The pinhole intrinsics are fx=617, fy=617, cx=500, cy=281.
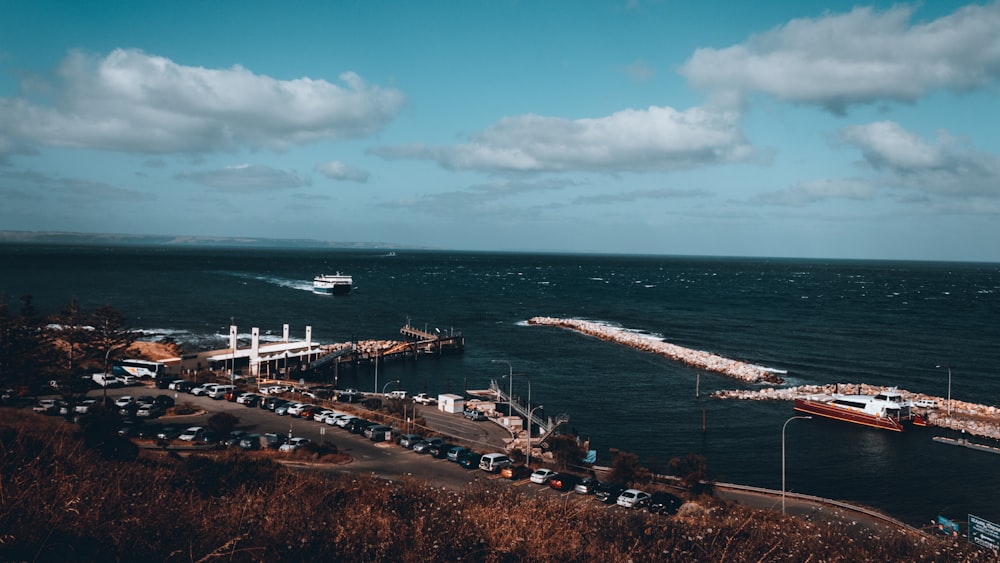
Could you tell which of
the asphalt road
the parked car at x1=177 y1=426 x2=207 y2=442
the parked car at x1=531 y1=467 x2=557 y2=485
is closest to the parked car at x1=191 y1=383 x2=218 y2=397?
the asphalt road

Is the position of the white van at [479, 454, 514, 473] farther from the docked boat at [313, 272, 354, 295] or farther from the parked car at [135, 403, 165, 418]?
the docked boat at [313, 272, 354, 295]

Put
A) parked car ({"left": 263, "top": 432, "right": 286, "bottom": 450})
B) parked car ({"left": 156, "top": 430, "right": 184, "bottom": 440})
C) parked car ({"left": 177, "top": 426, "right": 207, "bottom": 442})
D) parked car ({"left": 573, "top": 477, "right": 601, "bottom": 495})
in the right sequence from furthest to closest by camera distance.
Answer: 1. parked car ({"left": 177, "top": 426, "right": 207, "bottom": 442})
2. parked car ({"left": 156, "top": 430, "right": 184, "bottom": 440})
3. parked car ({"left": 263, "top": 432, "right": 286, "bottom": 450})
4. parked car ({"left": 573, "top": 477, "right": 601, "bottom": 495})

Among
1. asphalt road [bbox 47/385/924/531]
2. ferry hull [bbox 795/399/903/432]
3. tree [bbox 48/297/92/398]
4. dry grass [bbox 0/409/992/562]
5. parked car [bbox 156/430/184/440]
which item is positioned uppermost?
dry grass [bbox 0/409/992/562]

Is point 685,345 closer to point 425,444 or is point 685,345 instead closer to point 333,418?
point 333,418

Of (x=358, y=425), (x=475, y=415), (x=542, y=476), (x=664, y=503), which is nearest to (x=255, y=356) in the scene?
(x=358, y=425)

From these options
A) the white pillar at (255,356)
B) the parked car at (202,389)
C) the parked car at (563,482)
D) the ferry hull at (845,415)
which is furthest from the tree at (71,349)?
the ferry hull at (845,415)

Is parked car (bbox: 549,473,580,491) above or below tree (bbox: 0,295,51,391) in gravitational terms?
below

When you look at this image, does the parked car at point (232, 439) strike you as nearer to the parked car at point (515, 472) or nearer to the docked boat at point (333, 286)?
the parked car at point (515, 472)

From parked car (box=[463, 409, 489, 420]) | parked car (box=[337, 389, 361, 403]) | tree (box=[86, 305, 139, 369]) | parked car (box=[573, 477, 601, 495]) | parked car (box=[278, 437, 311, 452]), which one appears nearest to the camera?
parked car (box=[573, 477, 601, 495])

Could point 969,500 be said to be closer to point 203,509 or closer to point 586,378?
point 586,378
